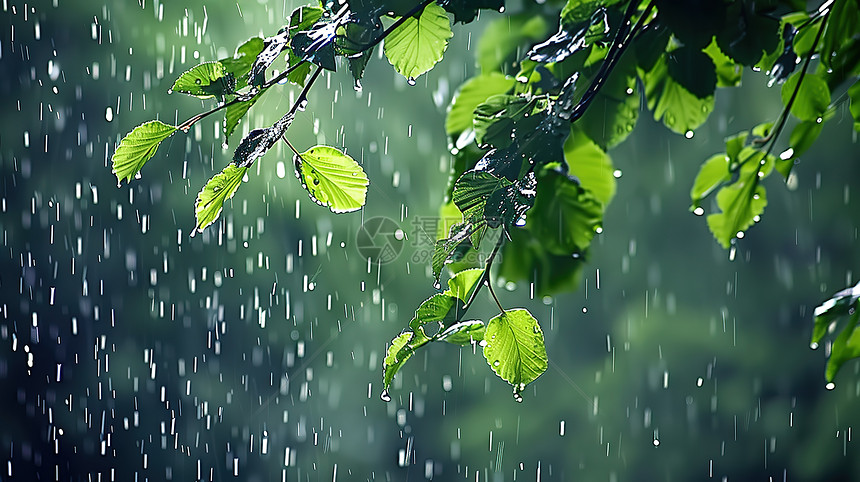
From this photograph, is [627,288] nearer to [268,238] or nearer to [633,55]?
[268,238]

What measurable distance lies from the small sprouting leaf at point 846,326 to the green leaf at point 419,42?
0.29 m

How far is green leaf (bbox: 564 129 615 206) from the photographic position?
495mm

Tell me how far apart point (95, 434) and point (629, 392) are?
225cm

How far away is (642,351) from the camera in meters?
2.87

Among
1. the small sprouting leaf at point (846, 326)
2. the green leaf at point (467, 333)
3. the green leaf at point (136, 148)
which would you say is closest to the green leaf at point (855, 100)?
the small sprouting leaf at point (846, 326)

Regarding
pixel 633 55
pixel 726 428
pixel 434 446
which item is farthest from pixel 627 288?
pixel 633 55

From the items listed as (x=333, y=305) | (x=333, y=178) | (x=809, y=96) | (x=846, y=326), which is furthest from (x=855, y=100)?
(x=333, y=305)

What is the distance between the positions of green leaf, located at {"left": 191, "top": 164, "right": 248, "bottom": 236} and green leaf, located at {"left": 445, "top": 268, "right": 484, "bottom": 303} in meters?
0.11

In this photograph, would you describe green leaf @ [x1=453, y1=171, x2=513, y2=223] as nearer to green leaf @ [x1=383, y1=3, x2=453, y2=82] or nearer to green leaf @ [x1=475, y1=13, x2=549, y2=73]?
green leaf @ [x1=383, y1=3, x2=453, y2=82]

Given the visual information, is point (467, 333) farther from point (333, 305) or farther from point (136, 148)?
point (333, 305)

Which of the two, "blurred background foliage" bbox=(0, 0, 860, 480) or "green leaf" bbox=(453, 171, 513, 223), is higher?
"blurred background foliage" bbox=(0, 0, 860, 480)

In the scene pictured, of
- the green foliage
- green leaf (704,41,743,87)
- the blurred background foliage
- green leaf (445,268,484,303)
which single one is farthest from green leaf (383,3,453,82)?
the blurred background foliage

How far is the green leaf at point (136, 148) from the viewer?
31 centimetres

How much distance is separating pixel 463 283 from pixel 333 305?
107 inches
